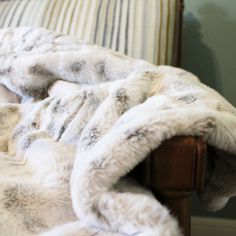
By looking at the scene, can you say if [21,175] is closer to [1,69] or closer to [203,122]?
[203,122]

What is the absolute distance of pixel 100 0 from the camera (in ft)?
4.33

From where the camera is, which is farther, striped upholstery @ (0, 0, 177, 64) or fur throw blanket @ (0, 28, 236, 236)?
striped upholstery @ (0, 0, 177, 64)

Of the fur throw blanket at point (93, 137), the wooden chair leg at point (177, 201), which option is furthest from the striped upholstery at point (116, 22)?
the wooden chair leg at point (177, 201)

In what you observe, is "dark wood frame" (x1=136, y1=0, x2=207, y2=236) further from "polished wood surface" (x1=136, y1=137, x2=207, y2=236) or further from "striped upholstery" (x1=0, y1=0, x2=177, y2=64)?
"striped upholstery" (x1=0, y1=0, x2=177, y2=64)

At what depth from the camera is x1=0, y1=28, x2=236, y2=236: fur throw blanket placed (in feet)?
1.83

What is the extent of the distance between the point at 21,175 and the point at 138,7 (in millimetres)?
758

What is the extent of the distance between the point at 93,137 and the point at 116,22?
688mm

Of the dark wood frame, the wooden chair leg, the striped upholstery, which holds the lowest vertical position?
the wooden chair leg

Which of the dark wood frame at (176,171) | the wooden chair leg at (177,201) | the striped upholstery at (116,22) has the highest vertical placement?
the striped upholstery at (116,22)

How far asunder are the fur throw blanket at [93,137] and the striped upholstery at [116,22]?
15 cm

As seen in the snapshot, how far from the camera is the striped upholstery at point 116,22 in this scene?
1.21 metres

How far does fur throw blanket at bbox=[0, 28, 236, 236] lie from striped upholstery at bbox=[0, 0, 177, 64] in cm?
15

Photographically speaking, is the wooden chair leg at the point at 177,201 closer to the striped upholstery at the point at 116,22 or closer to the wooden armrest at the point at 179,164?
the wooden armrest at the point at 179,164

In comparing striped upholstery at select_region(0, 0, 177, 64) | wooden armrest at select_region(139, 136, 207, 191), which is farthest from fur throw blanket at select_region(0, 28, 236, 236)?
striped upholstery at select_region(0, 0, 177, 64)
